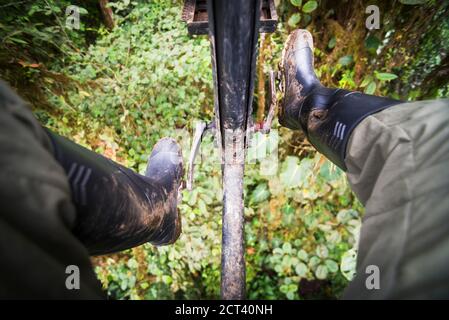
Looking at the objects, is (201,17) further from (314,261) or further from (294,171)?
(314,261)

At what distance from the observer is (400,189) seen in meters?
0.41

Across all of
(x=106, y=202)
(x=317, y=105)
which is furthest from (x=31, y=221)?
(x=317, y=105)

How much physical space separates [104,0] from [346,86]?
186cm

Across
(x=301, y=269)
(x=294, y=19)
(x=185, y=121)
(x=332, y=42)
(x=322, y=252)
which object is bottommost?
(x=301, y=269)

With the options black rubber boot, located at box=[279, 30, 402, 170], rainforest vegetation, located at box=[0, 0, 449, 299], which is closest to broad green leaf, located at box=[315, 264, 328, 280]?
rainforest vegetation, located at box=[0, 0, 449, 299]

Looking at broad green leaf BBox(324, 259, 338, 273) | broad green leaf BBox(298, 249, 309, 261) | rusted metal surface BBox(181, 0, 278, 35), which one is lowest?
broad green leaf BBox(324, 259, 338, 273)

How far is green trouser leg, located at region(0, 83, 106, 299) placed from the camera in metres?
0.27

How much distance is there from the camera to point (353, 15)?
4.20 feet

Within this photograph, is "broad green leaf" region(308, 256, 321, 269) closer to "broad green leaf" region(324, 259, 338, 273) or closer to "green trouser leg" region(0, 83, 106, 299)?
"broad green leaf" region(324, 259, 338, 273)

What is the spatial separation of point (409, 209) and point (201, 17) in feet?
1.86

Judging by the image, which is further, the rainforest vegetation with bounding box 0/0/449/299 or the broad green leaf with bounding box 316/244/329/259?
the broad green leaf with bounding box 316/244/329/259

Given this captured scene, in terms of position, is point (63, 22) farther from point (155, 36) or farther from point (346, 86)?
point (346, 86)

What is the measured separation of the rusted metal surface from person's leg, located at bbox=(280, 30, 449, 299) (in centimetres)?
32

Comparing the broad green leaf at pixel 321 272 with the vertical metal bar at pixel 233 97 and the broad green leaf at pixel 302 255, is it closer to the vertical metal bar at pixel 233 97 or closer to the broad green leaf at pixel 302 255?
the broad green leaf at pixel 302 255
